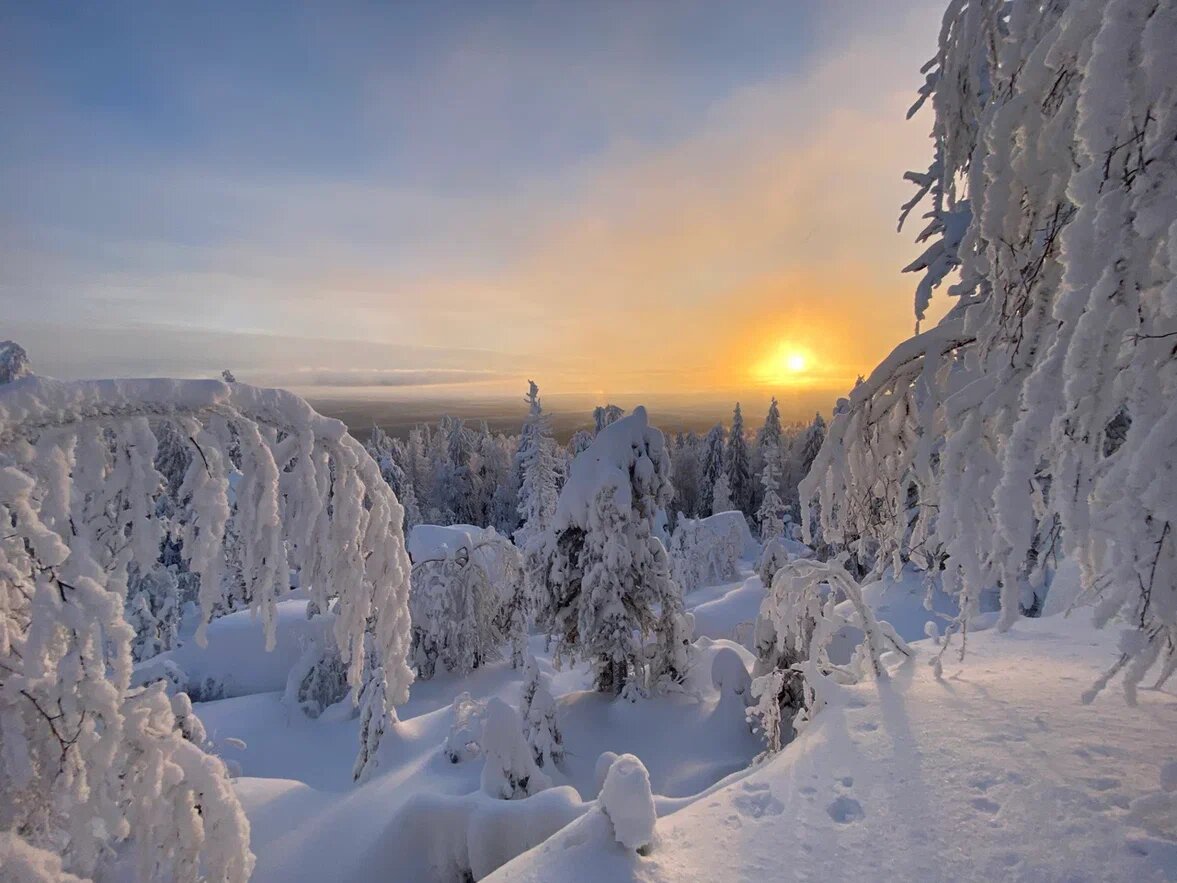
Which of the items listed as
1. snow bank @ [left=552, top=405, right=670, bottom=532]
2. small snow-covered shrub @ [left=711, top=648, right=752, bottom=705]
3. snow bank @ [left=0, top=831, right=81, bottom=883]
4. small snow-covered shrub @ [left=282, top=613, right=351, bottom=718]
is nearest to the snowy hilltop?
snow bank @ [left=0, top=831, right=81, bottom=883]

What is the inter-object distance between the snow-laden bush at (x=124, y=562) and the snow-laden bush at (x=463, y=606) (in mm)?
14306

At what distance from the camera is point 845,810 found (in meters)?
3.27

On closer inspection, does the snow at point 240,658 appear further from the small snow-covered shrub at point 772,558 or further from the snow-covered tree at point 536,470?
the small snow-covered shrub at point 772,558

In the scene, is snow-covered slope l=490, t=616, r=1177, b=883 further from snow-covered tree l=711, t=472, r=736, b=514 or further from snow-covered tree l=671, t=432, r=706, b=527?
snow-covered tree l=671, t=432, r=706, b=527

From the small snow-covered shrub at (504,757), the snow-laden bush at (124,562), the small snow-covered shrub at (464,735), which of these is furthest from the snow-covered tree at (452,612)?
the snow-laden bush at (124,562)

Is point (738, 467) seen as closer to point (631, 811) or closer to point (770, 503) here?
point (770, 503)

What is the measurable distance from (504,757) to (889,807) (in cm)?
615

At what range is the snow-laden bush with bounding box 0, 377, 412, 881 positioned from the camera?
1.79 m

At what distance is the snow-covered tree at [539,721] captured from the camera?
32.8 ft

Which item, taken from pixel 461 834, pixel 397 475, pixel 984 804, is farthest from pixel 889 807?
pixel 397 475

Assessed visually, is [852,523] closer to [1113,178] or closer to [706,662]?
[1113,178]

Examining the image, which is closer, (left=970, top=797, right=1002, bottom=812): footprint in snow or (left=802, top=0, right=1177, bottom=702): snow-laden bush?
(left=802, top=0, right=1177, bottom=702): snow-laden bush

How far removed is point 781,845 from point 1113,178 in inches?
143

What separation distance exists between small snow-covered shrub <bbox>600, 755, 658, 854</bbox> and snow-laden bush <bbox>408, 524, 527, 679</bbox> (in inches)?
515
